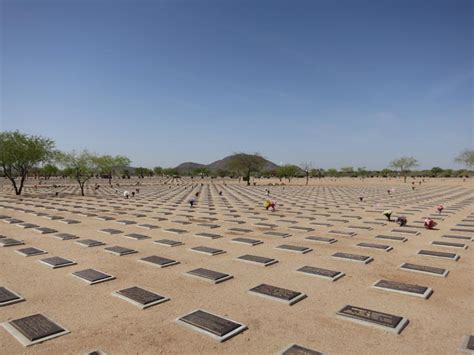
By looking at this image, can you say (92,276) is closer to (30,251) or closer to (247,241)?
(30,251)

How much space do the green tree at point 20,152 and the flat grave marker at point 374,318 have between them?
34.2 metres

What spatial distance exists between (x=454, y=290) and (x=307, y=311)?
3031 millimetres

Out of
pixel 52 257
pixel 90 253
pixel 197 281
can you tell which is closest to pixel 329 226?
pixel 197 281

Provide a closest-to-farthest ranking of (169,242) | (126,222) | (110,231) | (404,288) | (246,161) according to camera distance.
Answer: (404,288) → (169,242) → (110,231) → (126,222) → (246,161)

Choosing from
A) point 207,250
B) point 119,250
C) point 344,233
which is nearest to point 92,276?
point 119,250

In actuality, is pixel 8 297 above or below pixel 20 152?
below

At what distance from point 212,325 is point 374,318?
2.38 meters

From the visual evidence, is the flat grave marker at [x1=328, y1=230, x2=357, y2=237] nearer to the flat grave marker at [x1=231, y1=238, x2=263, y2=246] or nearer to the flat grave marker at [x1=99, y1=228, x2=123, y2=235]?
the flat grave marker at [x1=231, y1=238, x2=263, y2=246]

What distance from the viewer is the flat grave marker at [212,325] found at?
430 centimetres

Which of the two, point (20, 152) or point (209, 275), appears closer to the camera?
point (209, 275)

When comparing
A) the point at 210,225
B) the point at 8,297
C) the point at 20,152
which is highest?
the point at 20,152

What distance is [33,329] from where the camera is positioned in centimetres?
440

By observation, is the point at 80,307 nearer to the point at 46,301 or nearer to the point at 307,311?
the point at 46,301

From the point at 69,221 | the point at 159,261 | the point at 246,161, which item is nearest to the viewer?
the point at 159,261
